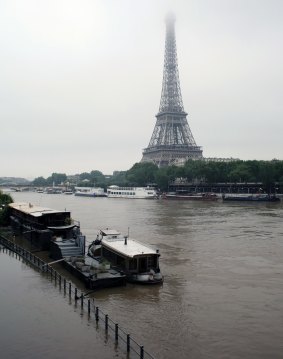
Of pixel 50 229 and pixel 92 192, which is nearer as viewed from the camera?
pixel 50 229

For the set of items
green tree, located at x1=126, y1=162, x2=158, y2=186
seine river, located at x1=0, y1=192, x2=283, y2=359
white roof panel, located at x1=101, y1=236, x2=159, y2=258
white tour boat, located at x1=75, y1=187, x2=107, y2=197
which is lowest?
seine river, located at x1=0, y1=192, x2=283, y2=359

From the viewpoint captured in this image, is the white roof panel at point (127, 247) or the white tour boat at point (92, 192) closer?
the white roof panel at point (127, 247)

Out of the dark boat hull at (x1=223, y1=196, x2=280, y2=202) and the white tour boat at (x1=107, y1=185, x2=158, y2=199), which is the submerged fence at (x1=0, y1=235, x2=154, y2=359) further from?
the white tour boat at (x1=107, y1=185, x2=158, y2=199)

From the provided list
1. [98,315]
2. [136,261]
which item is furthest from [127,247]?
[98,315]

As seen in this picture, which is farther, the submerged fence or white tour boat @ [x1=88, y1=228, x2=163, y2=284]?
white tour boat @ [x1=88, y1=228, x2=163, y2=284]

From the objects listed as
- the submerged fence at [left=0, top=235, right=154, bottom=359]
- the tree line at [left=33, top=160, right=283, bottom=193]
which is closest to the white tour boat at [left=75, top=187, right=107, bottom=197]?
the tree line at [left=33, top=160, right=283, bottom=193]

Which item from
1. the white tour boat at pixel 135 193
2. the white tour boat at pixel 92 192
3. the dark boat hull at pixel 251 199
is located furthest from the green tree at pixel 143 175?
the dark boat hull at pixel 251 199

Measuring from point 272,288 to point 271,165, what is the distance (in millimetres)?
109917

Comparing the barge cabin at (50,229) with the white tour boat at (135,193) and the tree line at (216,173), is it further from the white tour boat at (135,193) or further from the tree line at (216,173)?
the white tour boat at (135,193)

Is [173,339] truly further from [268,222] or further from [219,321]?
[268,222]

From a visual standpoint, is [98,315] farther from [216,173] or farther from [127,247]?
[216,173]

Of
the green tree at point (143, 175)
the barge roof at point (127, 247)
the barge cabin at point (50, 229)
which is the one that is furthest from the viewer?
the green tree at point (143, 175)

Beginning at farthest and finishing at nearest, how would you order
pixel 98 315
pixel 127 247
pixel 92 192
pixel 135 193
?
pixel 92 192
pixel 135 193
pixel 127 247
pixel 98 315

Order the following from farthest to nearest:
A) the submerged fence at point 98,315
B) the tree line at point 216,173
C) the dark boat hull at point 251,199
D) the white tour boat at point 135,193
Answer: the white tour boat at point 135,193 < the tree line at point 216,173 < the dark boat hull at point 251,199 < the submerged fence at point 98,315
